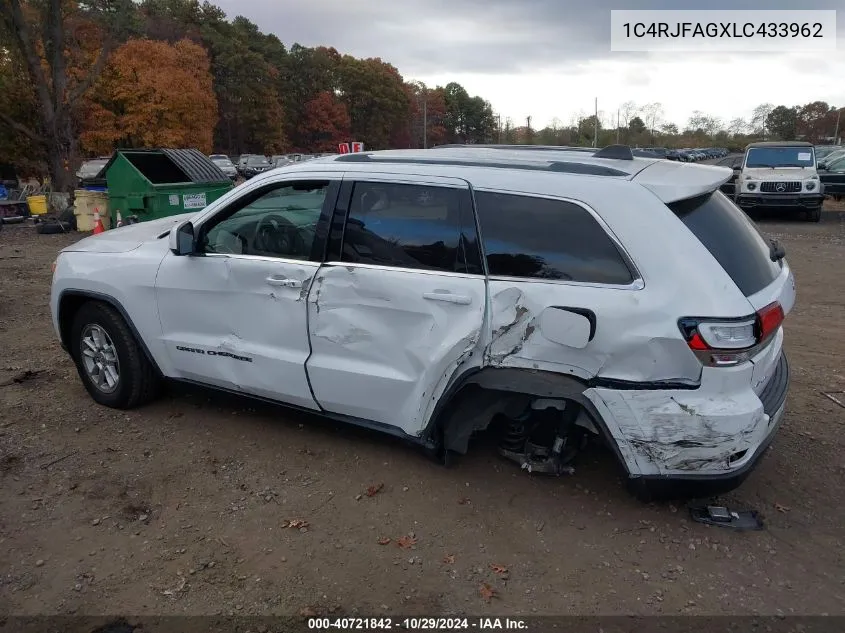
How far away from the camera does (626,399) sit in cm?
289

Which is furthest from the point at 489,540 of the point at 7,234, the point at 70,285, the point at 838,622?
the point at 7,234

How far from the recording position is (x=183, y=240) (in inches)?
151

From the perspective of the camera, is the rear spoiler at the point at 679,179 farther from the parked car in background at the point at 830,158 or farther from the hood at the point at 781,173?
the parked car in background at the point at 830,158

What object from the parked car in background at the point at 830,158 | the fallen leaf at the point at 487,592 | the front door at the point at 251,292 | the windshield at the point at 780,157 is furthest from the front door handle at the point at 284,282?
the parked car in background at the point at 830,158

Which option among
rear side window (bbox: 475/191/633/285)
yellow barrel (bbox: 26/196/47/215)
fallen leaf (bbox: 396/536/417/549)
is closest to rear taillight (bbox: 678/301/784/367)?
rear side window (bbox: 475/191/633/285)

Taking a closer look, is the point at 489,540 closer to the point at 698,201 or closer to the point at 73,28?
the point at 698,201

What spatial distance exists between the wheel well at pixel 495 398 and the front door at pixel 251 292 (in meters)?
0.85

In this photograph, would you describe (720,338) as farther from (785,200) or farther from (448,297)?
(785,200)

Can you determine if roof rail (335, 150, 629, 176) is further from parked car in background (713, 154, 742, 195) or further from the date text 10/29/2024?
the date text 10/29/2024

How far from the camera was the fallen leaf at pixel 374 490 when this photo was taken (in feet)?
11.6

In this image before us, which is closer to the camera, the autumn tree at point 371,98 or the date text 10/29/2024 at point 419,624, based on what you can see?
the date text 10/29/2024 at point 419,624

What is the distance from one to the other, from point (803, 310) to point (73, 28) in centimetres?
3719

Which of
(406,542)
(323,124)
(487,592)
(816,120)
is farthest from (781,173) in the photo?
(816,120)

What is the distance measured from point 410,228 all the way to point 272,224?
91 cm
